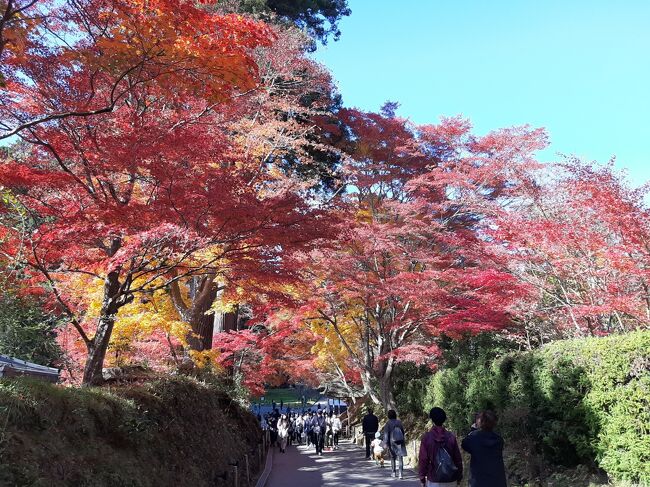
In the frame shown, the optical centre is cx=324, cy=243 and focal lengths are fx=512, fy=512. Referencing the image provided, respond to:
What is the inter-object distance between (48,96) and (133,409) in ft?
15.4

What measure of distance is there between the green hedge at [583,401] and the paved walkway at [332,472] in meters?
2.90

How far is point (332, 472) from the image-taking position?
43.4ft

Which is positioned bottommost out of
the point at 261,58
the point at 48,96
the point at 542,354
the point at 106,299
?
the point at 542,354

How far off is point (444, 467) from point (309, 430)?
52.1 ft

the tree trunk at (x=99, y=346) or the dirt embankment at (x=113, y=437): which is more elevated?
the tree trunk at (x=99, y=346)

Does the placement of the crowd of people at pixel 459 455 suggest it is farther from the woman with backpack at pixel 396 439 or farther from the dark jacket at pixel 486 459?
the woman with backpack at pixel 396 439

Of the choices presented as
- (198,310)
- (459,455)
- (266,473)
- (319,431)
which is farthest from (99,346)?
(319,431)

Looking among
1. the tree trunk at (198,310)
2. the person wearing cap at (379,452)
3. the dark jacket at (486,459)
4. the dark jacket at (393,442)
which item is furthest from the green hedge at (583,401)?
the tree trunk at (198,310)

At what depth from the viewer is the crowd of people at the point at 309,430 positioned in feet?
59.3

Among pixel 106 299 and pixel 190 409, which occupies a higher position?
pixel 106 299

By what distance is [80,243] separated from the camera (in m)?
7.88

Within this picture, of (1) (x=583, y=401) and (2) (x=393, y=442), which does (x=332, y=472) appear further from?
(1) (x=583, y=401)

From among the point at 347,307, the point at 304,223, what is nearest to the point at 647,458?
the point at 304,223

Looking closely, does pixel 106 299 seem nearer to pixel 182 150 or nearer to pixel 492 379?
pixel 182 150
